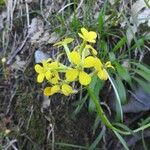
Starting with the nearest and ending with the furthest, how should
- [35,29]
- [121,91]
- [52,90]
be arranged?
1. [52,90]
2. [121,91]
3. [35,29]

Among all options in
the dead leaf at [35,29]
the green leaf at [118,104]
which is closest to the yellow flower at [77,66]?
the green leaf at [118,104]

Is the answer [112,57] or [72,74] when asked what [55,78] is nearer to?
[72,74]

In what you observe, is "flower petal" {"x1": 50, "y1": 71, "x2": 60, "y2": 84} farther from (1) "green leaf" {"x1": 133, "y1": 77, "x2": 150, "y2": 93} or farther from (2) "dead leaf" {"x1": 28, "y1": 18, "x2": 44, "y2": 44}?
(2) "dead leaf" {"x1": 28, "y1": 18, "x2": 44, "y2": 44}

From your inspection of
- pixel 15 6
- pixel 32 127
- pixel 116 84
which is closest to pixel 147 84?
pixel 116 84

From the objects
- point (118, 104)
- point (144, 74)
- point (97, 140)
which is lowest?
point (97, 140)

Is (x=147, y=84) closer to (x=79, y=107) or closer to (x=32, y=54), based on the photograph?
(x=79, y=107)

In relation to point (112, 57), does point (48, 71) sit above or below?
above

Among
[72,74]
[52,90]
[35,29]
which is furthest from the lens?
[35,29]

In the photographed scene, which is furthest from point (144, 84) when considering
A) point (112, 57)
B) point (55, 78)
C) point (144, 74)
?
point (55, 78)

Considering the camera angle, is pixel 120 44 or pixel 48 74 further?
pixel 120 44

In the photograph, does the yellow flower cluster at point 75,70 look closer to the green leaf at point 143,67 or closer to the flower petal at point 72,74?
the flower petal at point 72,74

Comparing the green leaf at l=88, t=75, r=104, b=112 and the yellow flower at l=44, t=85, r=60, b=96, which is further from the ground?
the yellow flower at l=44, t=85, r=60, b=96

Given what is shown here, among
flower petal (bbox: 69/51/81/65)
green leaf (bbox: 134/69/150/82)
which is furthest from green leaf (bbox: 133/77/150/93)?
flower petal (bbox: 69/51/81/65)
